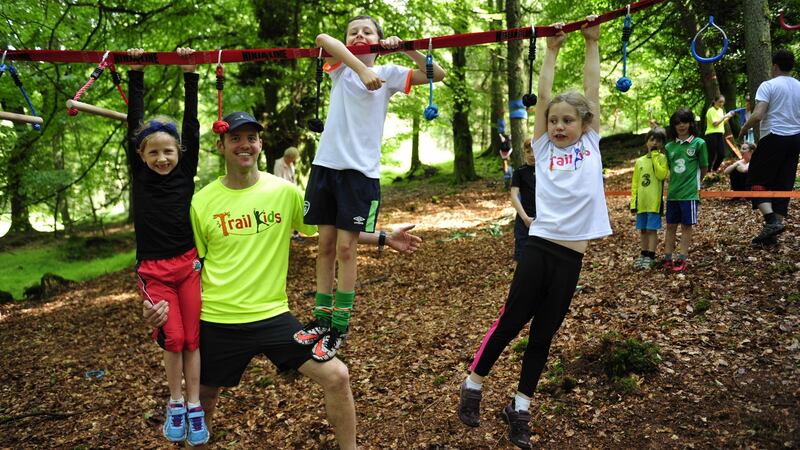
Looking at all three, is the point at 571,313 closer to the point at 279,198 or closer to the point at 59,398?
the point at 279,198

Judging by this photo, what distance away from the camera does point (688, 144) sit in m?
6.01

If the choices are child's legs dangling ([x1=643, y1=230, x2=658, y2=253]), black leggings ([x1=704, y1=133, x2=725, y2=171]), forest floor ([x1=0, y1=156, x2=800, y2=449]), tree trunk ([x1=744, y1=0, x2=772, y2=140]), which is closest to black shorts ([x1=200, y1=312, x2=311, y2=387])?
forest floor ([x1=0, y1=156, x2=800, y2=449])

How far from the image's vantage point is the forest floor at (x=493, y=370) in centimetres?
379

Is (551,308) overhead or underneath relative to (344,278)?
underneath

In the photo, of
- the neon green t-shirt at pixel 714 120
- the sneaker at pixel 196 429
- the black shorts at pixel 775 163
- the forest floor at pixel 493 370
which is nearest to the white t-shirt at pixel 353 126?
the sneaker at pixel 196 429

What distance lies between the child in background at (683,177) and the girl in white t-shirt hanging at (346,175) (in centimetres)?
403

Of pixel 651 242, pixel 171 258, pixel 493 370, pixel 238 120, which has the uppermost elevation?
pixel 238 120

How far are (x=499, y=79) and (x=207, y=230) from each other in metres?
19.5

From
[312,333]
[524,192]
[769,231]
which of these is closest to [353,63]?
[312,333]

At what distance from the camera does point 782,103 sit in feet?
18.6

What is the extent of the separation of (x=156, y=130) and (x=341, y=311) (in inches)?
61.9

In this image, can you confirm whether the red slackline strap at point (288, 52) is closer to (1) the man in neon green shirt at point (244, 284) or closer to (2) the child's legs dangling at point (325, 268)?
(1) the man in neon green shirt at point (244, 284)

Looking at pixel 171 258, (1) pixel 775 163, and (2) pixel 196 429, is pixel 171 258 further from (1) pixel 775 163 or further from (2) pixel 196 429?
(1) pixel 775 163

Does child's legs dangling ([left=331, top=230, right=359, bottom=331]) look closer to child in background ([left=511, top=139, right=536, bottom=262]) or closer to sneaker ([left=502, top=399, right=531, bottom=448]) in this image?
sneaker ([left=502, top=399, right=531, bottom=448])
